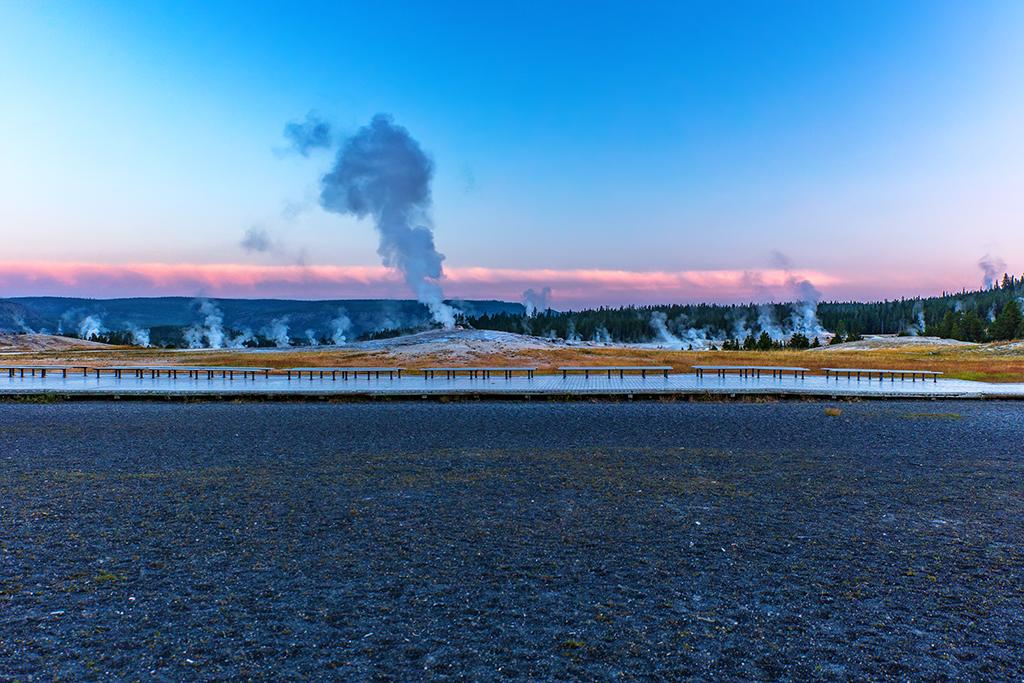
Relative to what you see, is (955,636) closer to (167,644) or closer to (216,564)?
(167,644)

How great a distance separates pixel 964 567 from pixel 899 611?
5.12ft

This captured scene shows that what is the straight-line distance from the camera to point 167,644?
5.12 meters

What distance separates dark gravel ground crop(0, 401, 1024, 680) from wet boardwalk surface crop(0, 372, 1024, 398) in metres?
8.48

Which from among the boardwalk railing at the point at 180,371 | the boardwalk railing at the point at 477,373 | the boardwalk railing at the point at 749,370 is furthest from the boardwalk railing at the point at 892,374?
the boardwalk railing at the point at 180,371

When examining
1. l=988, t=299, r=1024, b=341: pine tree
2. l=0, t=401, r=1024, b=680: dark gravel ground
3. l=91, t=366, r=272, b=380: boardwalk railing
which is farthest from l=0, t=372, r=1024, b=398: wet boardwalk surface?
l=988, t=299, r=1024, b=341: pine tree

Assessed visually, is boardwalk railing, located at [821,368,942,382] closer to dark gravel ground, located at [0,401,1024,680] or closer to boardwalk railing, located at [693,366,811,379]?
boardwalk railing, located at [693,366,811,379]

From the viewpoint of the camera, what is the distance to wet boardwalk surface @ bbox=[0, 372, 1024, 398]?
2205cm

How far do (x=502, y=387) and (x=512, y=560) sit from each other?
17.0 meters

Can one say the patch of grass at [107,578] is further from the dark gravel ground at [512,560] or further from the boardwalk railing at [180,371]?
the boardwalk railing at [180,371]

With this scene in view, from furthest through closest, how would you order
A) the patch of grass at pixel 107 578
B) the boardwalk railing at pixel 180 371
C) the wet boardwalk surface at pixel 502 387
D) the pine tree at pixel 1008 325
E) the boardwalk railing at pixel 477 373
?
the pine tree at pixel 1008 325, the boardwalk railing at pixel 180 371, the boardwalk railing at pixel 477 373, the wet boardwalk surface at pixel 502 387, the patch of grass at pixel 107 578

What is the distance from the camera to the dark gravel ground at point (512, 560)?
4980 millimetres

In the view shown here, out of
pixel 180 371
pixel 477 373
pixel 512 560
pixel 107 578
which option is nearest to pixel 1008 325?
pixel 477 373

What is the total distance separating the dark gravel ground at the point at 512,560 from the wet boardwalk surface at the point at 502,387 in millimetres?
8479

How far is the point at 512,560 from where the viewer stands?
6926 millimetres
